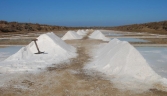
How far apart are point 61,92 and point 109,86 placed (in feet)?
3.96

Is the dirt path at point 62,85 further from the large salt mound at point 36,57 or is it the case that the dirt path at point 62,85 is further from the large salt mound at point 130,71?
the large salt mound at point 36,57

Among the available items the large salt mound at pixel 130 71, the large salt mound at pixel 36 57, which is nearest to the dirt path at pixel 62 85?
the large salt mound at pixel 130 71

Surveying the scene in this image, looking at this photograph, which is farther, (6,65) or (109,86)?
(6,65)

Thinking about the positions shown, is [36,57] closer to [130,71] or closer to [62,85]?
[62,85]

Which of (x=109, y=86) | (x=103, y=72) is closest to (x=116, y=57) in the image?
(x=103, y=72)

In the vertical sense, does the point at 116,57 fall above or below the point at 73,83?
above

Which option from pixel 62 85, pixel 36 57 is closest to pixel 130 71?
pixel 62 85

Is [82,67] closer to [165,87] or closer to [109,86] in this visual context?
[109,86]

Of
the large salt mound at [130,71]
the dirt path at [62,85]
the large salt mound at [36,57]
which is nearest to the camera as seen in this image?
the dirt path at [62,85]

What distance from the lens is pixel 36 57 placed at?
28.0 ft

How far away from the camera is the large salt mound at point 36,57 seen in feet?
22.3

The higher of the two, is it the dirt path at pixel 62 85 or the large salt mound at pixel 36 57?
the large salt mound at pixel 36 57

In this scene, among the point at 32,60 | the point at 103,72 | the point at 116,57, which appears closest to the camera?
the point at 103,72

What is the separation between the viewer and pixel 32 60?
797 centimetres
